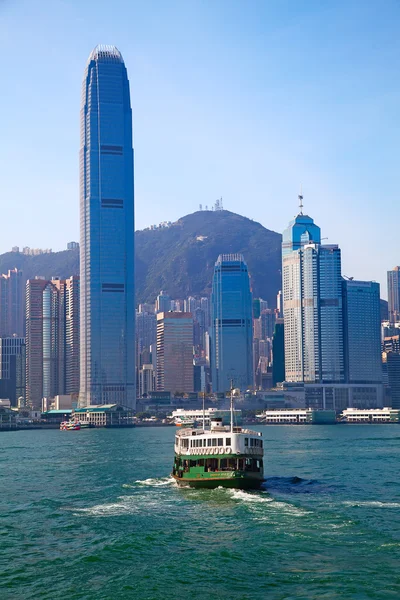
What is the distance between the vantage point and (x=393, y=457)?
124750 mm

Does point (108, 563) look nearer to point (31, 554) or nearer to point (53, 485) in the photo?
point (31, 554)

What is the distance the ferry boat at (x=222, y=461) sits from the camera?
254 feet

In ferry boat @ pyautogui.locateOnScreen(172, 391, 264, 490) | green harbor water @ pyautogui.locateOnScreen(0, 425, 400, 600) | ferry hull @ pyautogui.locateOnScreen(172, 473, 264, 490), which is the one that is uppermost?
ferry boat @ pyautogui.locateOnScreen(172, 391, 264, 490)

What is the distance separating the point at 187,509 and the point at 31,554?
1744cm

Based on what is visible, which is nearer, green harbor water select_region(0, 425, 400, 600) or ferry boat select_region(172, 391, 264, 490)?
green harbor water select_region(0, 425, 400, 600)

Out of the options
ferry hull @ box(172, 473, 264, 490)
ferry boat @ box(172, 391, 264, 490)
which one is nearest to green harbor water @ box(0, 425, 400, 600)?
ferry hull @ box(172, 473, 264, 490)

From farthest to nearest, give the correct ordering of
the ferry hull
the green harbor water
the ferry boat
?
the ferry boat < the ferry hull < the green harbor water

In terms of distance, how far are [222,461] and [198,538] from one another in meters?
21.9

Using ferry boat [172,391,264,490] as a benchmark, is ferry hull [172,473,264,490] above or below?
below

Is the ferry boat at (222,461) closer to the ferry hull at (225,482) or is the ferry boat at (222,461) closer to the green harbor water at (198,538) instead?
the ferry hull at (225,482)

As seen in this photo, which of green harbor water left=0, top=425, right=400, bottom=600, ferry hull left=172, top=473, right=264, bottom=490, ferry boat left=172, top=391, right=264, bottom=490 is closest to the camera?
green harbor water left=0, top=425, right=400, bottom=600

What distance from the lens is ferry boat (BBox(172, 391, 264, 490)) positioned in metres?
77.4

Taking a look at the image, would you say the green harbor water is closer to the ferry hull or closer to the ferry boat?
the ferry hull

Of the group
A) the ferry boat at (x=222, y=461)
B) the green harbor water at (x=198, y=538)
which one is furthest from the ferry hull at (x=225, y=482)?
the green harbor water at (x=198, y=538)
